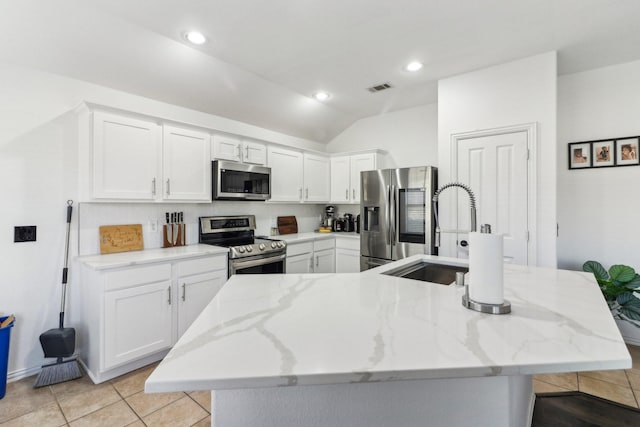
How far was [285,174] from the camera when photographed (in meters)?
3.99

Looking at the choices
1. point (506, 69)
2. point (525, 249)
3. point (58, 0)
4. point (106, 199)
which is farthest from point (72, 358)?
point (506, 69)

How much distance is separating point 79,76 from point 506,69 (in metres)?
3.85

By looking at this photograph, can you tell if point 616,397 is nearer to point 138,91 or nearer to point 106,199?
point 106,199

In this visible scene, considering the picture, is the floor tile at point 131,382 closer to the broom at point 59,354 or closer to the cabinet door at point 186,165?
the broom at point 59,354

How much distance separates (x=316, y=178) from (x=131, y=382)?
3.14m

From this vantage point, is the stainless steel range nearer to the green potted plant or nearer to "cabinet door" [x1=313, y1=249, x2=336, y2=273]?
"cabinet door" [x1=313, y1=249, x2=336, y2=273]

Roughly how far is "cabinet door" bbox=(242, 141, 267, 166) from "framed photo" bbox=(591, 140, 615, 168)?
3503mm

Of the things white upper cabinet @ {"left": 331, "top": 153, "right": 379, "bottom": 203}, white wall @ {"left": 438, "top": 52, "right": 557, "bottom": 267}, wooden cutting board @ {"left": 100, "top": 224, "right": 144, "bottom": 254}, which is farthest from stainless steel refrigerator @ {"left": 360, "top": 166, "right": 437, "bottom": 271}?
wooden cutting board @ {"left": 100, "top": 224, "right": 144, "bottom": 254}

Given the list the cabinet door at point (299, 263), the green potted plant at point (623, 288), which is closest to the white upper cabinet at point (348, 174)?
the cabinet door at point (299, 263)

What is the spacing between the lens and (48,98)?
2.41 m

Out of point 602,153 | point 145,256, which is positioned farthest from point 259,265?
point 602,153

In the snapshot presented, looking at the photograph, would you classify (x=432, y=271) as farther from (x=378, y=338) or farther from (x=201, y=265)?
(x=201, y=265)

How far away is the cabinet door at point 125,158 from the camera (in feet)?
7.81

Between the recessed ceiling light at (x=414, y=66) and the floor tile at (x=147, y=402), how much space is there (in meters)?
3.42
